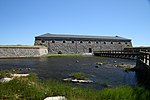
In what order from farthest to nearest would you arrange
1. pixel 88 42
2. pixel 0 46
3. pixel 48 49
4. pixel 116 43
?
pixel 116 43 < pixel 88 42 < pixel 48 49 < pixel 0 46

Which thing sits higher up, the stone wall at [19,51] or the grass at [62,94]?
the grass at [62,94]

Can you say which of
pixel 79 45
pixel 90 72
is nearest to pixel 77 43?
pixel 79 45

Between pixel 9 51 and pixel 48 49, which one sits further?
pixel 48 49

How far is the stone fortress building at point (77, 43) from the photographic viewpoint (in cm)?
6994

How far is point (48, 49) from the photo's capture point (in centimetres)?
6988

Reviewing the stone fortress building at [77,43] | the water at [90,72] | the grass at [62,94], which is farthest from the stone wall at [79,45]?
the grass at [62,94]

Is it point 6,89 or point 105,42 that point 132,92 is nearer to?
point 6,89

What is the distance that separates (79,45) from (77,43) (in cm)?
97

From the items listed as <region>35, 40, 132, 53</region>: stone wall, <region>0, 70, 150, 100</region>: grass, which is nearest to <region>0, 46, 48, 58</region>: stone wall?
<region>35, 40, 132, 53</region>: stone wall

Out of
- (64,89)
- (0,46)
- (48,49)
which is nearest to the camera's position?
(64,89)

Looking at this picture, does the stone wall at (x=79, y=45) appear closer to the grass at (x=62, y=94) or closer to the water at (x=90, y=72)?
the water at (x=90, y=72)

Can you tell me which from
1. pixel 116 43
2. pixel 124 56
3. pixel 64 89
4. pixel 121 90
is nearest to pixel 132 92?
pixel 121 90

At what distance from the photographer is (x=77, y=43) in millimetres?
73688

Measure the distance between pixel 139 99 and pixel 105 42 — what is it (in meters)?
70.1
